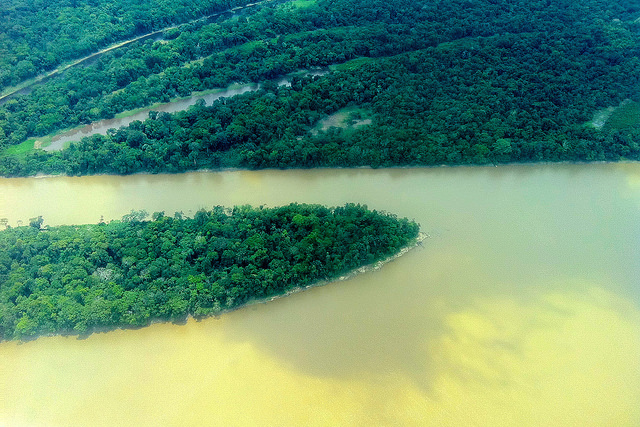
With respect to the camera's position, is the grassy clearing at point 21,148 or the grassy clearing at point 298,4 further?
the grassy clearing at point 298,4

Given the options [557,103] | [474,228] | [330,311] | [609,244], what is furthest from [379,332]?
[557,103]

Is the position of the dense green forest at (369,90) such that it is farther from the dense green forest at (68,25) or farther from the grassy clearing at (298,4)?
the dense green forest at (68,25)

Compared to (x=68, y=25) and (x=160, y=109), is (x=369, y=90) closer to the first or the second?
(x=160, y=109)

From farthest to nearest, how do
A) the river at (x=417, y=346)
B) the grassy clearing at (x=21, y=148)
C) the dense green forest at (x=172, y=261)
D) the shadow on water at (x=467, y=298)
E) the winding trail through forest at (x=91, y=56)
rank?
1. the winding trail through forest at (x=91, y=56)
2. the grassy clearing at (x=21, y=148)
3. the dense green forest at (x=172, y=261)
4. the shadow on water at (x=467, y=298)
5. the river at (x=417, y=346)

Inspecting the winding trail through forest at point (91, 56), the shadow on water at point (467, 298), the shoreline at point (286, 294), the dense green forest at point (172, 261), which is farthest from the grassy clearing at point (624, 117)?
the winding trail through forest at point (91, 56)

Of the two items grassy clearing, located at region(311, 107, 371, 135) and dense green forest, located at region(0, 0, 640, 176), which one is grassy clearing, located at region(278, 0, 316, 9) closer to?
dense green forest, located at region(0, 0, 640, 176)

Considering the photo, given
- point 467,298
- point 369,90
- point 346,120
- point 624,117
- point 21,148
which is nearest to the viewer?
point 467,298

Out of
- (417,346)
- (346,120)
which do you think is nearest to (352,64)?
(346,120)
